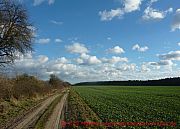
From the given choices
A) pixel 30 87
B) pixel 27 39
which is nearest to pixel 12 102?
pixel 27 39

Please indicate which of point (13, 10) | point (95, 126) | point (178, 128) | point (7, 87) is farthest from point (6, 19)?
point (178, 128)

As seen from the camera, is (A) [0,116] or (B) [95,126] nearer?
(B) [95,126]

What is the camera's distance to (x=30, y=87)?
181 ft

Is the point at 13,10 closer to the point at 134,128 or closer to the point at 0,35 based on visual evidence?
the point at 0,35

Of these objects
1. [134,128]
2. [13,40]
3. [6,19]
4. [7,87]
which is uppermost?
[6,19]

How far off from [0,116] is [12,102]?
1164cm

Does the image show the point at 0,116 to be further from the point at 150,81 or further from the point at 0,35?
the point at 150,81

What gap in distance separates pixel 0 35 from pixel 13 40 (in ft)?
5.07

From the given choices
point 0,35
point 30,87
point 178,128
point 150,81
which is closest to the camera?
point 178,128

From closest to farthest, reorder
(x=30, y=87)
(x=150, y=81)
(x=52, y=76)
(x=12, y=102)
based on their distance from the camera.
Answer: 1. (x=12, y=102)
2. (x=30, y=87)
3. (x=52, y=76)
4. (x=150, y=81)

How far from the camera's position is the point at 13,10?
1271 inches

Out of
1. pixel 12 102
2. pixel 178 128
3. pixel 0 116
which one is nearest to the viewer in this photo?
pixel 178 128

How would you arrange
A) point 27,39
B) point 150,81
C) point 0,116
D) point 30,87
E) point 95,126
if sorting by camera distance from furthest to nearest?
point 150,81, point 30,87, point 27,39, point 0,116, point 95,126

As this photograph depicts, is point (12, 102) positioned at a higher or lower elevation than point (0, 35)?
lower
